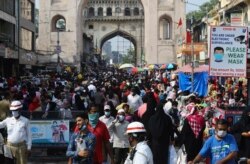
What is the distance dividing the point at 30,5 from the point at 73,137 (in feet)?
150

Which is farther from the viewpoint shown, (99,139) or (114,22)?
(114,22)

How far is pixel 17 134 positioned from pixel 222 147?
381 centimetres

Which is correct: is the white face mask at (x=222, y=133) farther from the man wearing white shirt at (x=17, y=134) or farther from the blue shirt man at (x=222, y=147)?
the man wearing white shirt at (x=17, y=134)

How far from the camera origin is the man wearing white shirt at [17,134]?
33.8 feet

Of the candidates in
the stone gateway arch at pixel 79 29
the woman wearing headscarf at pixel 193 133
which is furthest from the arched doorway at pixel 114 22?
the woman wearing headscarf at pixel 193 133

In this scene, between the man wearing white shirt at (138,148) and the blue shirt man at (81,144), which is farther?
the blue shirt man at (81,144)

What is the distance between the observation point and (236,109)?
13156mm

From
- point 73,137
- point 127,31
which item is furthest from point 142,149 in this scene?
point 127,31

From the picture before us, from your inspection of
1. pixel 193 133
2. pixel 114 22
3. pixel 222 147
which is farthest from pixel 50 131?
pixel 114 22

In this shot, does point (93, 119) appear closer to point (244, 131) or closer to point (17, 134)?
point (17, 134)

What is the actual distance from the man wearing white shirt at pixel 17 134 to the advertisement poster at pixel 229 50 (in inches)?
183

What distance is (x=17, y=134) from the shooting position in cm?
1031

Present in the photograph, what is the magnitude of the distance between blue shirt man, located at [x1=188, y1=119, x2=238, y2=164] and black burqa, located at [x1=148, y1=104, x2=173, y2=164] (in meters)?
1.64

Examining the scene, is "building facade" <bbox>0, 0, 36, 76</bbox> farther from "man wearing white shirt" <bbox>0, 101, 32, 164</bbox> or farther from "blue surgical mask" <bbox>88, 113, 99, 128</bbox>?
"blue surgical mask" <bbox>88, 113, 99, 128</bbox>
